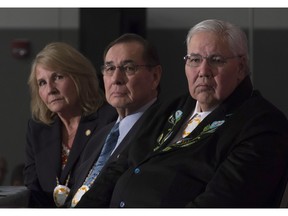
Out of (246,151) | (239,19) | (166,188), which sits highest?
(239,19)

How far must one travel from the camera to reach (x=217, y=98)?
11.2 ft

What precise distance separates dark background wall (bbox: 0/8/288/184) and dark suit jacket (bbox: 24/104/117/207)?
1168 millimetres

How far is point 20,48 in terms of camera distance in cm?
Answer: 622

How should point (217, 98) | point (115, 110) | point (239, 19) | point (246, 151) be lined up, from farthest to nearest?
point (239, 19) < point (115, 110) < point (217, 98) < point (246, 151)

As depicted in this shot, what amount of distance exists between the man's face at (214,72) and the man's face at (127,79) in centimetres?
61

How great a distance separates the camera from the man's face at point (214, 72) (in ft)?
11.1

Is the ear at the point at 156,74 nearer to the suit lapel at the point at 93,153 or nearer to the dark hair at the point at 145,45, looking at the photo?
the dark hair at the point at 145,45

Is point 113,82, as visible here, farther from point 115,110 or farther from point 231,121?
point 231,121

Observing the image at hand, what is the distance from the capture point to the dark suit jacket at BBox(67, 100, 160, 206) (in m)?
3.81

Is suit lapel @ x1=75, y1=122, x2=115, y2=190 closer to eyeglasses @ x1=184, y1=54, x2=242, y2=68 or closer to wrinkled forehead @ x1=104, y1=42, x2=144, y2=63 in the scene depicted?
wrinkled forehead @ x1=104, y1=42, x2=144, y2=63

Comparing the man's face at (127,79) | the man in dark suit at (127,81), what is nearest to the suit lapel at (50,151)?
the man in dark suit at (127,81)

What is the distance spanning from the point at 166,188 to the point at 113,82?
96 cm

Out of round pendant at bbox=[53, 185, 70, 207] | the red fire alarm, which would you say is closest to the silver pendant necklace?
round pendant at bbox=[53, 185, 70, 207]
